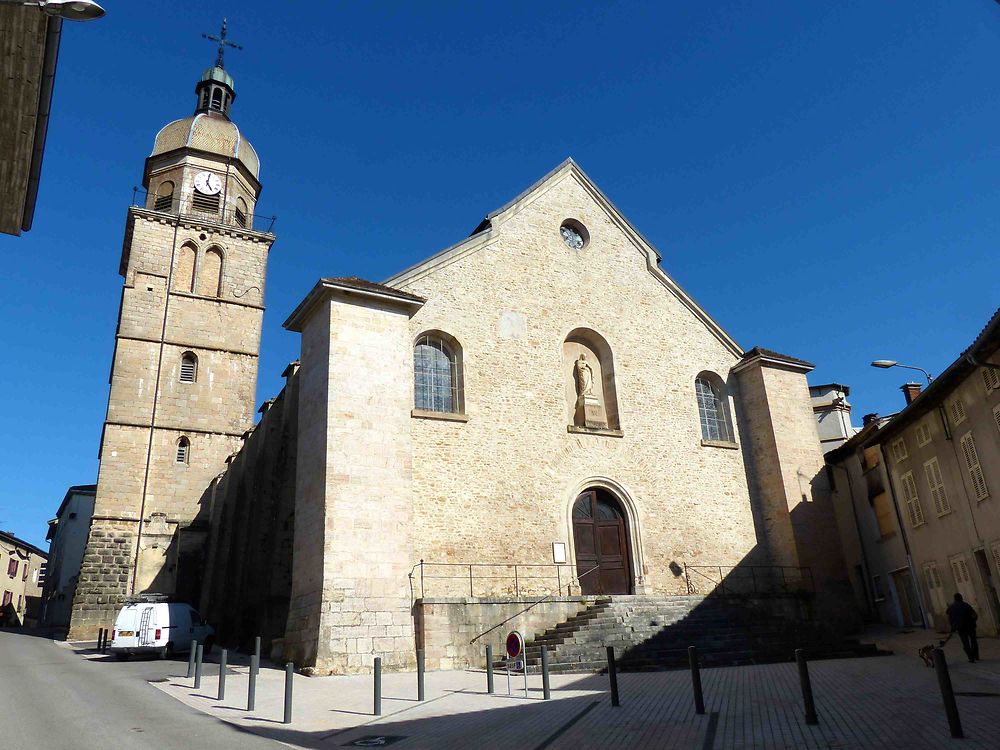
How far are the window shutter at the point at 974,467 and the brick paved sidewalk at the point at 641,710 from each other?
308cm

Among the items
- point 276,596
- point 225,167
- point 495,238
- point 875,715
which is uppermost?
point 225,167

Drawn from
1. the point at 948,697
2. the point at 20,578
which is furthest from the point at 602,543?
the point at 20,578

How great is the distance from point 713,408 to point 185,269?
77.8 ft

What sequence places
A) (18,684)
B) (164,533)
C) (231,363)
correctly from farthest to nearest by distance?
(231,363)
(164,533)
(18,684)

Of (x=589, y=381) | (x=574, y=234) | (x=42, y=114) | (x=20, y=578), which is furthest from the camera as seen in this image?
(x=20, y=578)

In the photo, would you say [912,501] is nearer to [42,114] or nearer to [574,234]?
[574,234]

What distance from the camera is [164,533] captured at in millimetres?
28266

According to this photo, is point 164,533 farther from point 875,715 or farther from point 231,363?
point 875,715

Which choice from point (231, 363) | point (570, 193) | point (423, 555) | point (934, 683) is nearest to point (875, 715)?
point (934, 683)

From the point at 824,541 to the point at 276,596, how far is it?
48.8 feet

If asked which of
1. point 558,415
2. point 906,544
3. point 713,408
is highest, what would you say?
point 713,408

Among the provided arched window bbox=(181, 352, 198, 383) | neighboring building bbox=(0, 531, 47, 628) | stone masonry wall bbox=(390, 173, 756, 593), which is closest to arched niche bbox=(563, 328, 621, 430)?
stone masonry wall bbox=(390, 173, 756, 593)

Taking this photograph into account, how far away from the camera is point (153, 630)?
18031 millimetres

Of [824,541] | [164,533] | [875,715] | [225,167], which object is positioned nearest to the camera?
[875,715]
